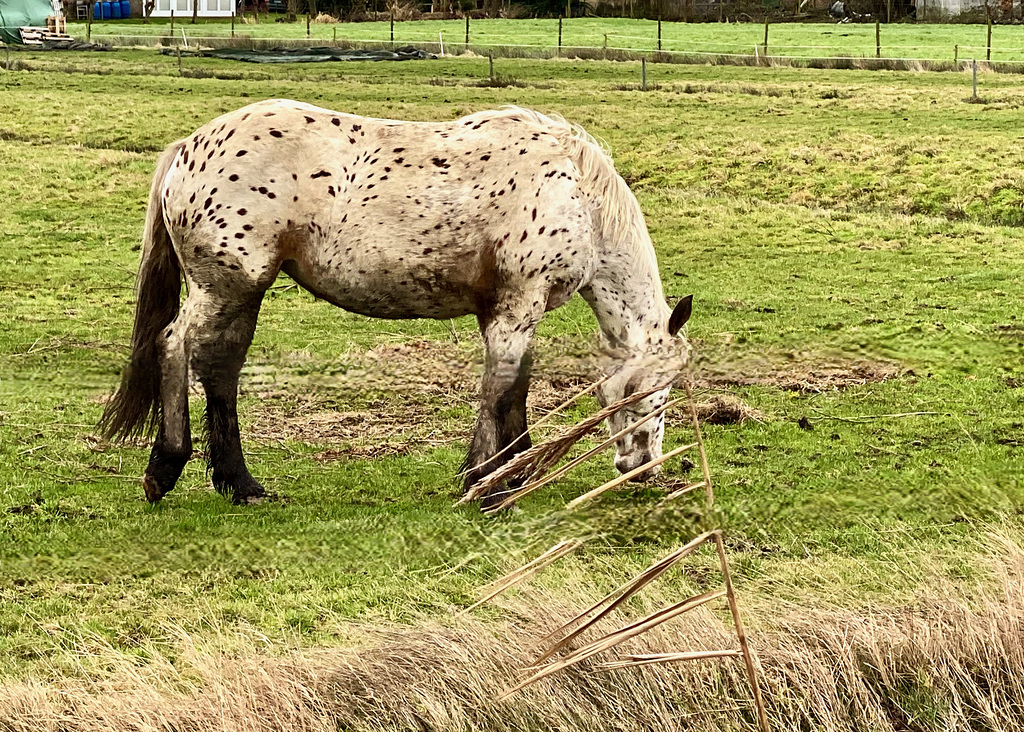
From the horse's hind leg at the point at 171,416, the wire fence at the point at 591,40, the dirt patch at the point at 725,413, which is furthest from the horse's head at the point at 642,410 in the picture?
the wire fence at the point at 591,40

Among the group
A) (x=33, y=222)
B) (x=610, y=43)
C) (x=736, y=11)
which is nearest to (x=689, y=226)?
(x=33, y=222)

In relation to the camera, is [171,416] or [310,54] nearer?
[171,416]

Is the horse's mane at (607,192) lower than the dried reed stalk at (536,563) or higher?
higher

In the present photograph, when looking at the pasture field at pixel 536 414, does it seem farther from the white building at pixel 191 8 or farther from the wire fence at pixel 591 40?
the white building at pixel 191 8

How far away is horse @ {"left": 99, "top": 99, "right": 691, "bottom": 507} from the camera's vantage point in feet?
23.1

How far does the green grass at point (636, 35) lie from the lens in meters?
45.1

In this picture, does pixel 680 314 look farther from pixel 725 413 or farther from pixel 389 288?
pixel 725 413

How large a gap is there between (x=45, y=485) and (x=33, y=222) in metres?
11.1

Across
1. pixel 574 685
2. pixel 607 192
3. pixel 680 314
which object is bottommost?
pixel 574 685

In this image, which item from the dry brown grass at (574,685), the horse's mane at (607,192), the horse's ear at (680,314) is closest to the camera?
the dry brown grass at (574,685)

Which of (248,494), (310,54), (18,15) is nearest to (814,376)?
(248,494)

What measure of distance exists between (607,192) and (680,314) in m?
0.80

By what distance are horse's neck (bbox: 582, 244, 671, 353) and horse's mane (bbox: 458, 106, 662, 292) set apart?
0.16 feet

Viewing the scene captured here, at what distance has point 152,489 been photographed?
7262 millimetres
